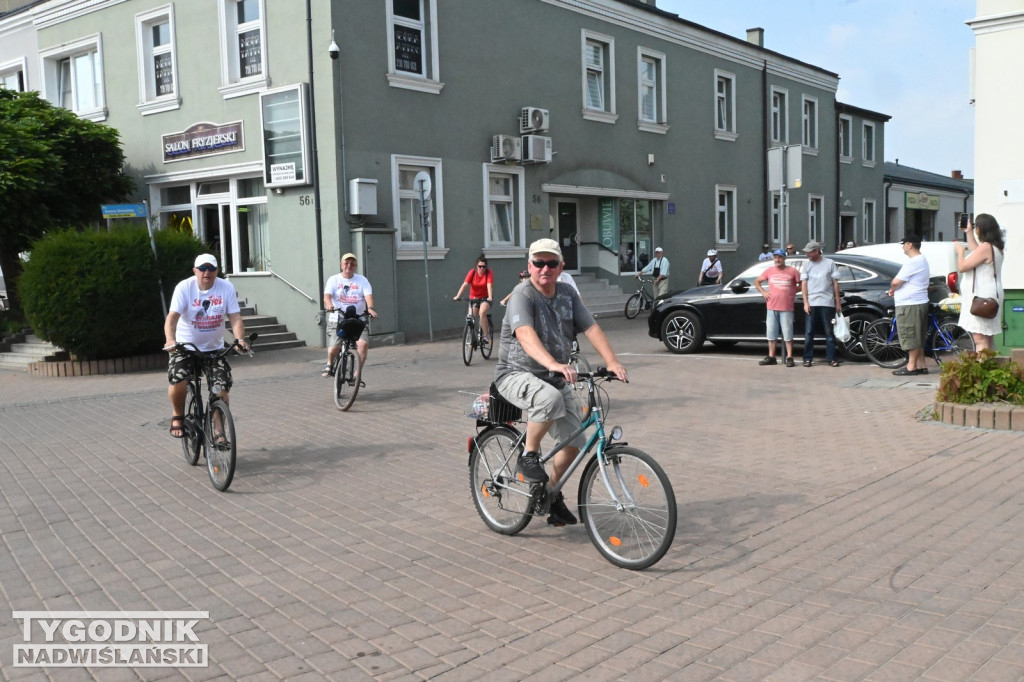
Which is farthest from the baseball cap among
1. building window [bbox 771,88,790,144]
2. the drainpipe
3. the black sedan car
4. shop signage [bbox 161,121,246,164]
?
building window [bbox 771,88,790,144]

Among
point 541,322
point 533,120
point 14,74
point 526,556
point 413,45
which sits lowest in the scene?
point 526,556

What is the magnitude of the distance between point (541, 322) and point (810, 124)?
97.7ft

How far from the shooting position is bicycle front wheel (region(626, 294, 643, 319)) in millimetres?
22516

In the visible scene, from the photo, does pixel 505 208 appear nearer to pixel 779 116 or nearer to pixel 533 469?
pixel 779 116

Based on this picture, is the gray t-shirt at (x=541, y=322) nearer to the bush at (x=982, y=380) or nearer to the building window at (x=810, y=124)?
the bush at (x=982, y=380)

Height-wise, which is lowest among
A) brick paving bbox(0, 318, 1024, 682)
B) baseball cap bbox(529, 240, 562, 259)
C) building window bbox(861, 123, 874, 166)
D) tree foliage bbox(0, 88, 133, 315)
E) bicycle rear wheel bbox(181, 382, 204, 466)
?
brick paving bbox(0, 318, 1024, 682)

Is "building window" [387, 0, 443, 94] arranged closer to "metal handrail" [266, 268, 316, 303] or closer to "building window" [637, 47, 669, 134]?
"metal handrail" [266, 268, 316, 303]

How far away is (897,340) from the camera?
42.2 ft

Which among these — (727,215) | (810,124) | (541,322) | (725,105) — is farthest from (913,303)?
(810,124)

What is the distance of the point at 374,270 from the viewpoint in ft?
56.1

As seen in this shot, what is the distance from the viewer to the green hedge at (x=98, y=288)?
14.2m

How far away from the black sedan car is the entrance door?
24.7 feet

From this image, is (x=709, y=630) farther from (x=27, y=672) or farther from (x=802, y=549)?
(x=27, y=672)

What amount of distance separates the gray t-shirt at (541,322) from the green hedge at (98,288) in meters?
10.7
